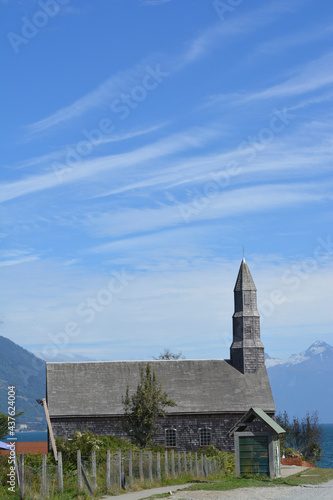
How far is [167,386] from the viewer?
182 feet

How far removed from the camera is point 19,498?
76.8 ft

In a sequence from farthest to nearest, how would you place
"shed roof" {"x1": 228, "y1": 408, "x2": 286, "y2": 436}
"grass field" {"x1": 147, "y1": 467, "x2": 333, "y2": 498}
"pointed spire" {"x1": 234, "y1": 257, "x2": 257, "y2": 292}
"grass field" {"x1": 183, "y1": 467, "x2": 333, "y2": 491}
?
"pointed spire" {"x1": 234, "y1": 257, "x2": 257, "y2": 292}
"shed roof" {"x1": 228, "y1": 408, "x2": 286, "y2": 436}
"grass field" {"x1": 183, "y1": 467, "x2": 333, "y2": 491}
"grass field" {"x1": 147, "y1": 467, "x2": 333, "y2": 498}

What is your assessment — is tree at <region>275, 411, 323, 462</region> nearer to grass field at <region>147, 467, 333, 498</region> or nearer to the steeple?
the steeple

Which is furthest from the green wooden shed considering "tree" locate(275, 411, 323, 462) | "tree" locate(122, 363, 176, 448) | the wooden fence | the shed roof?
"tree" locate(275, 411, 323, 462)

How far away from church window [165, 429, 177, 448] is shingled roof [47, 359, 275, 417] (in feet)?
5.10

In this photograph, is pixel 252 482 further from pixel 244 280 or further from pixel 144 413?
pixel 244 280

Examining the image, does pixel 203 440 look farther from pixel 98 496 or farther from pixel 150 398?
pixel 98 496

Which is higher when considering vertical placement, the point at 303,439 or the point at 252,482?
the point at 252,482

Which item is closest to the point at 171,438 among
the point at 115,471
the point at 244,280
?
the point at 244,280

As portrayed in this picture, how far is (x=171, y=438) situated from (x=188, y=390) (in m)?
4.11

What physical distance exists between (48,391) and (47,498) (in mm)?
31527

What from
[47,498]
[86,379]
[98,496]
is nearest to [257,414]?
[98,496]

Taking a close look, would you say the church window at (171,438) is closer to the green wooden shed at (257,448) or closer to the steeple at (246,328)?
the steeple at (246,328)

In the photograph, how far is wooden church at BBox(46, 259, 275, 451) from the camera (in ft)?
173
